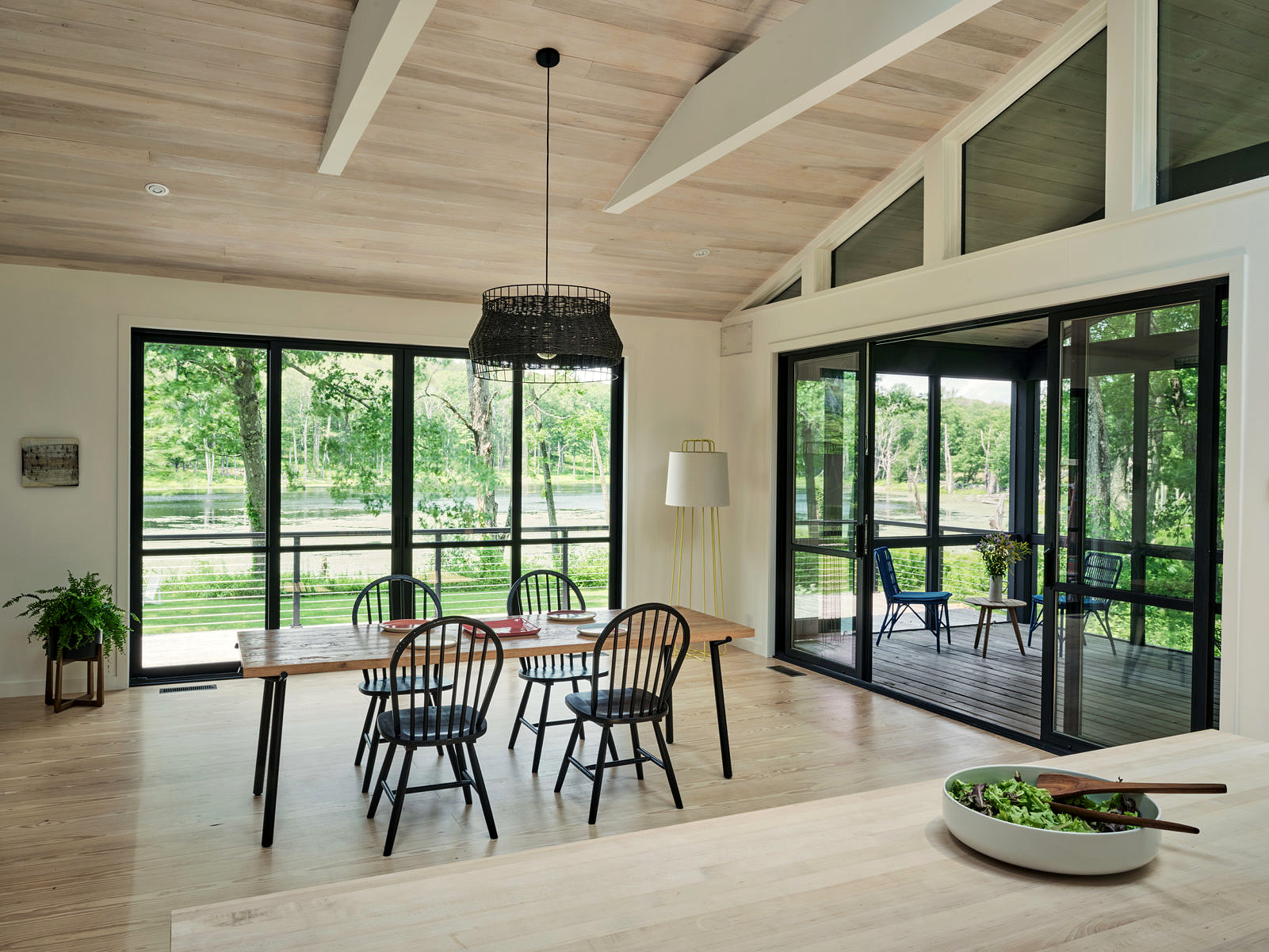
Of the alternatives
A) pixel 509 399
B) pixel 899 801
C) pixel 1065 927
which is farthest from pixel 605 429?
pixel 1065 927

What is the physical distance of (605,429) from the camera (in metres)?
7.02

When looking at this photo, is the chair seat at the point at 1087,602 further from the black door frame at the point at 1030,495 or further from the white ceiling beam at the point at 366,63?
the white ceiling beam at the point at 366,63

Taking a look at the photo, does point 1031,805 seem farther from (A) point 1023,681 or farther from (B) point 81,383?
(B) point 81,383

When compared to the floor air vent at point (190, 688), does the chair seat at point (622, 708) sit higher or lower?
higher

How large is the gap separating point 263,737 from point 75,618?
2113 mm

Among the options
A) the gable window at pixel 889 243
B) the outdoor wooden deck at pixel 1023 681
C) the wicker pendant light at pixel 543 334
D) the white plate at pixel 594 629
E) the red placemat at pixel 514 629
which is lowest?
the outdoor wooden deck at pixel 1023 681

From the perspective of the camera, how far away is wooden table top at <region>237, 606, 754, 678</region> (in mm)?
3500

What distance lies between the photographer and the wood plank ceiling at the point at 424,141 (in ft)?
12.4

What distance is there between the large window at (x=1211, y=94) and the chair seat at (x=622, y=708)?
315 cm

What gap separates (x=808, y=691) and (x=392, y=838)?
3.14 m

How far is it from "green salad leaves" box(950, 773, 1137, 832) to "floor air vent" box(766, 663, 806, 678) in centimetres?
465

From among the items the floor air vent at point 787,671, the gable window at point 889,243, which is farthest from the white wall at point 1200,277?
the floor air vent at point 787,671

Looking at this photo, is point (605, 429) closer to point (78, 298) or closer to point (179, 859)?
point (78, 298)

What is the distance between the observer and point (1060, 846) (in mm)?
1298
